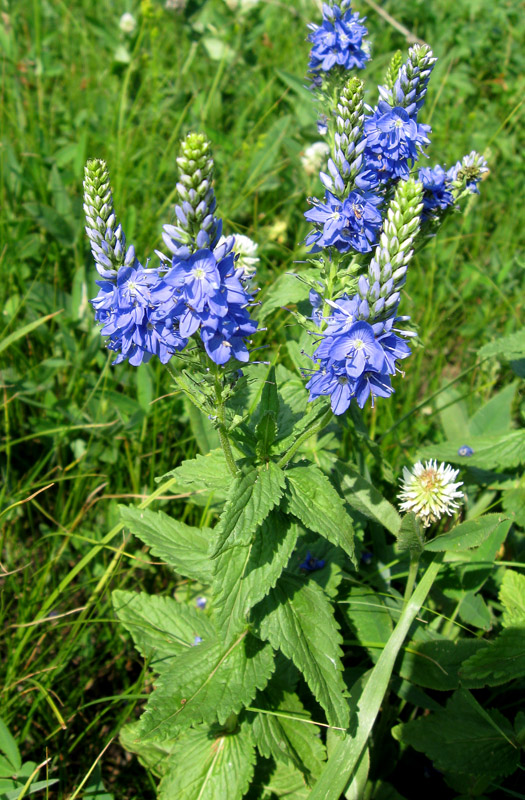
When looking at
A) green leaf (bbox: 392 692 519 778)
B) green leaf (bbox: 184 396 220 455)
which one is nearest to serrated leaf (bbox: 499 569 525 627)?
green leaf (bbox: 392 692 519 778)

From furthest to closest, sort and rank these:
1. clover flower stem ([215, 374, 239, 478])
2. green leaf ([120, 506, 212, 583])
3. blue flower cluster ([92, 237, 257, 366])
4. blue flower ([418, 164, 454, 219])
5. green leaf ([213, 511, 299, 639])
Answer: blue flower ([418, 164, 454, 219])
green leaf ([120, 506, 212, 583])
green leaf ([213, 511, 299, 639])
clover flower stem ([215, 374, 239, 478])
blue flower cluster ([92, 237, 257, 366])

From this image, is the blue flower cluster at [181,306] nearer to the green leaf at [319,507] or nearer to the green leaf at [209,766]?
the green leaf at [319,507]

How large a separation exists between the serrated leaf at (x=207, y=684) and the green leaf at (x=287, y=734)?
215mm

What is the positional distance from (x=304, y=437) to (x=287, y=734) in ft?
4.30

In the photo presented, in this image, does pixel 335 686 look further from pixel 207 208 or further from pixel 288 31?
pixel 288 31

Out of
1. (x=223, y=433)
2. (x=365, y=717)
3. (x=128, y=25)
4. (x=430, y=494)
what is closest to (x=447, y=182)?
(x=430, y=494)

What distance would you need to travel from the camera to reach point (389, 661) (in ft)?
8.21

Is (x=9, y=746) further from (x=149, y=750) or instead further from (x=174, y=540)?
(x=174, y=540)

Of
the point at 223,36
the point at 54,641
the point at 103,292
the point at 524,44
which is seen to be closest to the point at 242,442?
the point at 103,292

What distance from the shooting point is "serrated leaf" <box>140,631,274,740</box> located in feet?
7.66

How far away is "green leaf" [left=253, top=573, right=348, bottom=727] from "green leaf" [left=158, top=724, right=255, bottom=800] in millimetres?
521

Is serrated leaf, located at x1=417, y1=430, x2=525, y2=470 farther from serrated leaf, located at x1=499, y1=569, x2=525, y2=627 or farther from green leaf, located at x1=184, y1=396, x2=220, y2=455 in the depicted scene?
green leaf, located at x1=184, y1=396, x2=220, y2=455

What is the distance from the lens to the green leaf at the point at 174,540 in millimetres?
2562

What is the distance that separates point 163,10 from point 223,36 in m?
0.59
